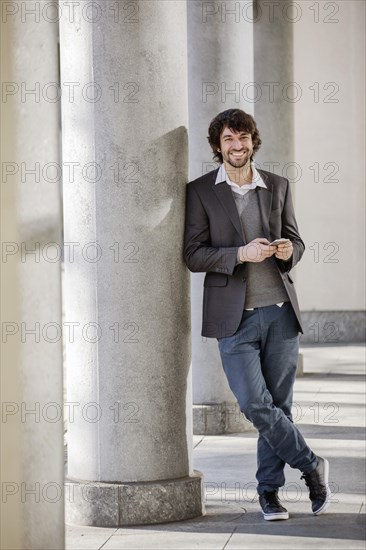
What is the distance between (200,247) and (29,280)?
8.98ft

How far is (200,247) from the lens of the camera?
6.96 meters

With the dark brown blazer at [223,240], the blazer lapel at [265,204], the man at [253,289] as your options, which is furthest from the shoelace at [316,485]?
the blazer lapel at [265,204]

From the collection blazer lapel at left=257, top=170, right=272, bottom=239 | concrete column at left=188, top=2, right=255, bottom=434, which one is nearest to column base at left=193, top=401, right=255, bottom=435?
concrete column at left=188, top=2, right=255, bottom=434

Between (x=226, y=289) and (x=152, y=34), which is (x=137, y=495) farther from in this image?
(x=152, y=34)

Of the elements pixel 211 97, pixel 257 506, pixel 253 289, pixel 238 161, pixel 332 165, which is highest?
pixel 211 97

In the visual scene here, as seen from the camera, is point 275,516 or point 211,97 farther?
point 211,97

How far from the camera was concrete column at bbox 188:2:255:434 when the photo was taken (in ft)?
32.7

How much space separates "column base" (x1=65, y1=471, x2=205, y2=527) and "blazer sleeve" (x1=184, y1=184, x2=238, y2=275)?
3.87 feet

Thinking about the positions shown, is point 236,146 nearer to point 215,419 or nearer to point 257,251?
point 257,251

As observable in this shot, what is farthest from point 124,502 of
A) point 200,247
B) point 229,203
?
point 229,203

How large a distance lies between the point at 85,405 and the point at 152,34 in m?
2.00

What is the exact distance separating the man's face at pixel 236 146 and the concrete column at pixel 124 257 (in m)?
0.25

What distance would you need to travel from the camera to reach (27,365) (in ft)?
14.2

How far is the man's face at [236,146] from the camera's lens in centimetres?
695
